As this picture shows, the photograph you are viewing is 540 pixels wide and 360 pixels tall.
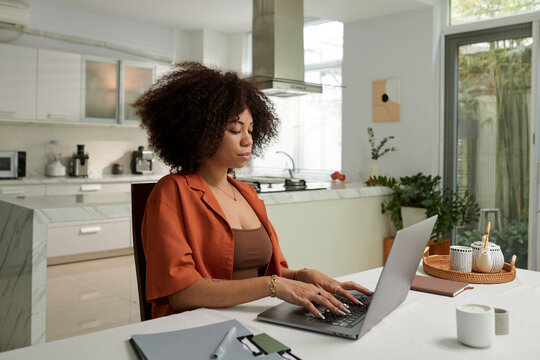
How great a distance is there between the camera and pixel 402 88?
14.1ft

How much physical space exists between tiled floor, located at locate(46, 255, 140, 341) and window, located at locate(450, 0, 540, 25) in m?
3.45

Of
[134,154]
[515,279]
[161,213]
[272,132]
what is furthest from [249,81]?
[134,154]

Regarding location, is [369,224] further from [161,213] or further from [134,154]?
[134,154]

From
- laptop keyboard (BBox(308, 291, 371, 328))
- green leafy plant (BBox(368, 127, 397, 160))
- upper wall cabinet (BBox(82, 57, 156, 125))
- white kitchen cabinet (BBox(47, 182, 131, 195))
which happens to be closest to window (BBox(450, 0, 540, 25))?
green leafy plant (BBox(368, 127, 397, 160))

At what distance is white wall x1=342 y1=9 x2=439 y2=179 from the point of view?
4160 millimetres

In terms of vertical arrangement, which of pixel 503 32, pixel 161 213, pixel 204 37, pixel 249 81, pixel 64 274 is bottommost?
pixel 64 274

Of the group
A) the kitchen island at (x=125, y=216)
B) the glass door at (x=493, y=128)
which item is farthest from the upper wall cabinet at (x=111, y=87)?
the glass door at (x=493, y=128)

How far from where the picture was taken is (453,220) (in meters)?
3.75

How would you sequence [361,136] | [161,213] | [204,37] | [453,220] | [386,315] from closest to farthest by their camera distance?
[386,315]
[161,213]
[453,220]
[361,136]
[204,37]

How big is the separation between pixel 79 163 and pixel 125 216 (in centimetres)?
314

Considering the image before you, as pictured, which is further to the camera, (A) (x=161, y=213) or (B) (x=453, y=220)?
(B) (x=453, y=220)

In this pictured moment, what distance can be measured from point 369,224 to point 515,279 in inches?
87.1

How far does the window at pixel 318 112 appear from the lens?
5723 millimetres

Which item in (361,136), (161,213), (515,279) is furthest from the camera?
(361,136)
